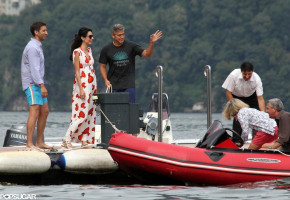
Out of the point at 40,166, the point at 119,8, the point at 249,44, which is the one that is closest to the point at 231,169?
the point at 40,166

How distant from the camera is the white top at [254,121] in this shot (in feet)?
30.4

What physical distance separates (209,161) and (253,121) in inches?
28.6

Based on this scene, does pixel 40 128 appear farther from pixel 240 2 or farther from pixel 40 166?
pixel 240 2

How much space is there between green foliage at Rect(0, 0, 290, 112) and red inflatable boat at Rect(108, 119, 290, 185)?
2542 inches

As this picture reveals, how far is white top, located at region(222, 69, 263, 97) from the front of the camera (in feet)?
35.4

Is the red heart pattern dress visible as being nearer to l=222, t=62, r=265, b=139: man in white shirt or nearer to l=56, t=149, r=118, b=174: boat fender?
l=56, t=149, r=118, b=174: boat fender

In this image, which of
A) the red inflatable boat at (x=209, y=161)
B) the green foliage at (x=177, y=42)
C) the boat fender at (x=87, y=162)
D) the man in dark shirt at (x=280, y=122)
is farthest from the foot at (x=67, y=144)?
the green foliage at (x=177, y=42)

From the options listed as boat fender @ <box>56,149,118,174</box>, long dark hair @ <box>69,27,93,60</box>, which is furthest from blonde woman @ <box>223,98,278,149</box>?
long dark hair @ <box>69,27,93,60</box>

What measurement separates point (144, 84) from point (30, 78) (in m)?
68.7

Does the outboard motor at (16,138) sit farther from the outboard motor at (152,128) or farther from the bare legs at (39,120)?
the bare legs at (39,120)

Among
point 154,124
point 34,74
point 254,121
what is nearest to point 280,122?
point 254,121

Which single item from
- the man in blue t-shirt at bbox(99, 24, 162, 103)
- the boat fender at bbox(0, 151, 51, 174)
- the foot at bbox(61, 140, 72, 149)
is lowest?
the boat fender at bbox(0, 151, 51, 174)

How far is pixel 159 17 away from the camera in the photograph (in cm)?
9669

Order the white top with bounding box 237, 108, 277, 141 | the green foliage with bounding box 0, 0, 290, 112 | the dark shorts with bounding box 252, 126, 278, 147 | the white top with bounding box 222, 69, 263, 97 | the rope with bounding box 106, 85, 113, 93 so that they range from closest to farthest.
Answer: the white top with bounding box 237, 108, 277, 141
the dark shorts with bounding box 252, 126, 278, 147
the rope with bounding box 106, 85, 113, 93
the white top with bounding box 222, 69, 263, 97
the green foliage with bounding box 0, 0, 290, 112
